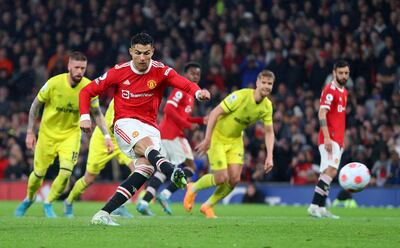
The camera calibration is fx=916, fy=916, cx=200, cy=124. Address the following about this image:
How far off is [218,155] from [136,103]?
12.9 ft

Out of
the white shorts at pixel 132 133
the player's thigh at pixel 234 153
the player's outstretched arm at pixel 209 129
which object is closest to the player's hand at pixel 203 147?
the player's outstretched arm at pixel 209 129

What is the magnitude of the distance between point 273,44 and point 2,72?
7.98 m

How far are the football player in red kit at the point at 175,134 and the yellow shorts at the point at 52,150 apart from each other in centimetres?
191

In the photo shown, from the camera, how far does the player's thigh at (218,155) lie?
1448cm

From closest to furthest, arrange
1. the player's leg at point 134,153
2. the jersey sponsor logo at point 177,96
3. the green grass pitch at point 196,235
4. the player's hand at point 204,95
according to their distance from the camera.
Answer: the green grass pitch at point 196,235
the player's hand at point 204,95
the player's leg at point 134,153
the jersey sponsor logo at point 177,96

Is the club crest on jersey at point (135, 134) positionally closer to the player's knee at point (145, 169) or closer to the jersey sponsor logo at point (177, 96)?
the player's knee at point (145, 169)

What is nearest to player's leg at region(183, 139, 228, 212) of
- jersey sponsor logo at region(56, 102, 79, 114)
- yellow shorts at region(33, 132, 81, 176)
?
yellow shorts at region(33, 132, 81, 176)

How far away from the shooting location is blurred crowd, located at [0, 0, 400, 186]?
2161 cm

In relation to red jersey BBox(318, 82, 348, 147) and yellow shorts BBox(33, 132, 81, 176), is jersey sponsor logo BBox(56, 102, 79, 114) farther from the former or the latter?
red jersey BBox(318, 82, 348, 147)

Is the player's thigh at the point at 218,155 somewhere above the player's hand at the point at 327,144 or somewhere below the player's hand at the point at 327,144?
below

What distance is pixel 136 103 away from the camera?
10.8 meters

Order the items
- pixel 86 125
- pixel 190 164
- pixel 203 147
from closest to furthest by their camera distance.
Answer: pixel 86 125
pixel 203 147
pixel 190 164

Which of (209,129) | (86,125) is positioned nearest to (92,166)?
(209,129)

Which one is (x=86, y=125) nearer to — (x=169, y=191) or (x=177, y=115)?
(x=177, y=115)
